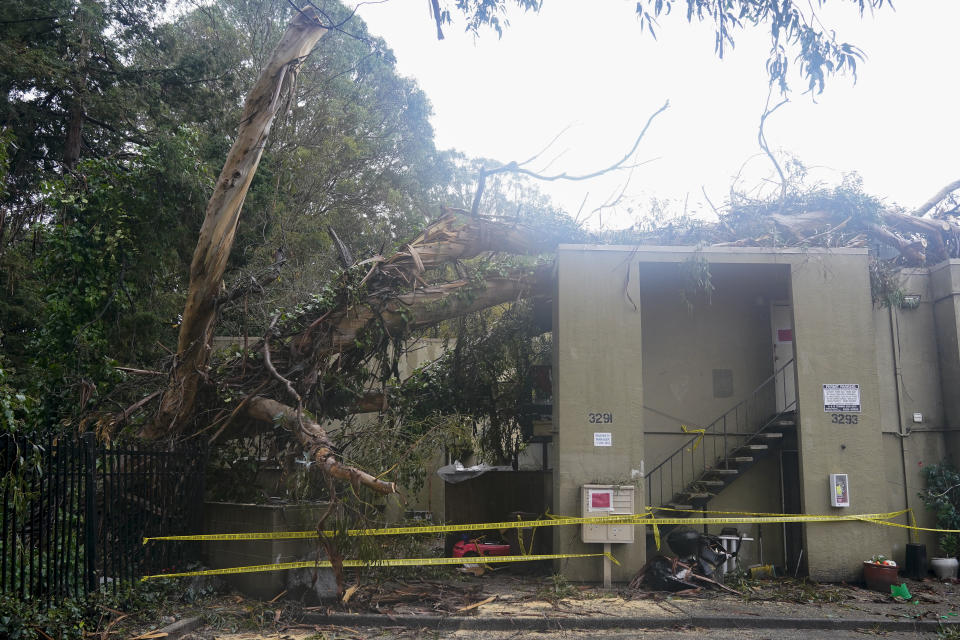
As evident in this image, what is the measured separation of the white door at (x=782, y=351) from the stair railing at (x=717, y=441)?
0.02 m

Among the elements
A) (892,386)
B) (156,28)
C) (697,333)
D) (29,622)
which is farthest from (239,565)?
(156,28)

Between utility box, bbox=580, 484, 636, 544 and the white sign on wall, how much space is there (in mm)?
604

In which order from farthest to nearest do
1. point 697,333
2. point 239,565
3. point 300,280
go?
1. point 300,280
2. point 697,333
3. point 239,565

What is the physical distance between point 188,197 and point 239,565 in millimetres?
7295

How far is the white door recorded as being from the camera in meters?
12.5

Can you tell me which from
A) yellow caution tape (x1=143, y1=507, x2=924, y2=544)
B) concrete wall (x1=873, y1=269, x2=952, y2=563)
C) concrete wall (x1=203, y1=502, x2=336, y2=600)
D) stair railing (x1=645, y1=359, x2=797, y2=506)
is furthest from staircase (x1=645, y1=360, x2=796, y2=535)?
concrete wall (x1=203, y1=502, x2=336, y2=600)

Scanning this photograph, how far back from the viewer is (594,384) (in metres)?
10.8

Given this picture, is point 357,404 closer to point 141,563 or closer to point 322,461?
point 322,461

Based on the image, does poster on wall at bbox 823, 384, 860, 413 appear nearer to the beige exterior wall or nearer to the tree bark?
the beige exterior wall

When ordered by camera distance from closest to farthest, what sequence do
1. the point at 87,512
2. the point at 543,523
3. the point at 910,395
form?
the point at 87,512 < the point at 543,523 < the point at 910,395

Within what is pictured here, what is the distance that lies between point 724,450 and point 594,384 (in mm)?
3212

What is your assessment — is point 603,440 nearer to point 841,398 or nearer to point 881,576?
point 841,398

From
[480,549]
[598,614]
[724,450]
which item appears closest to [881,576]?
[724,450]

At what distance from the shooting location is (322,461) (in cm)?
859
